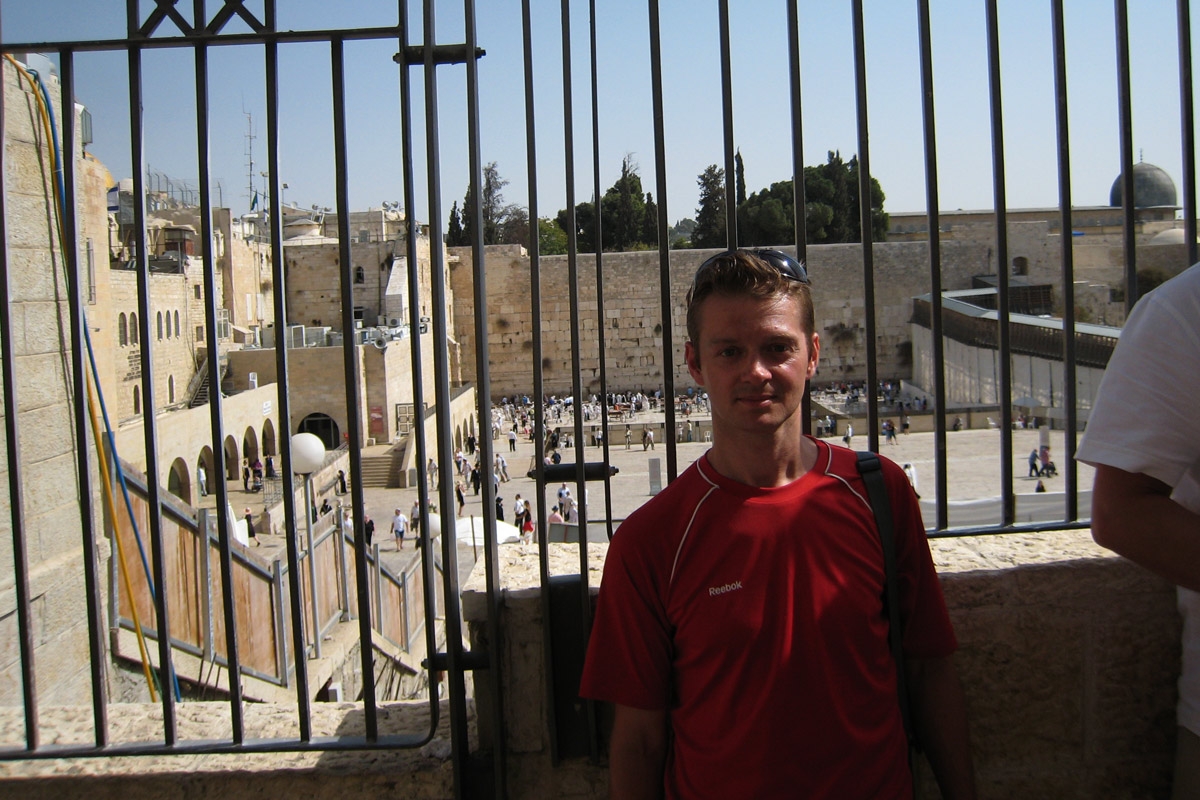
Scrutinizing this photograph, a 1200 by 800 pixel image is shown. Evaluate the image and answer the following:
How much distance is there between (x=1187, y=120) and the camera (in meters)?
1.67

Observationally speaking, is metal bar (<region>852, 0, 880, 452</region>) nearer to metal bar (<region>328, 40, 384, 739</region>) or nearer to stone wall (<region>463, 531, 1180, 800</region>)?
stone wall (<region>463, 531, 1180, 800</region>)

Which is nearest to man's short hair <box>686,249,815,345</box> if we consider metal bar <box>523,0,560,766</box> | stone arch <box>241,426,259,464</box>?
metal bar <box>523,0,560,766</box>

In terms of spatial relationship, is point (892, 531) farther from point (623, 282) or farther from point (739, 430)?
point (623, 282)

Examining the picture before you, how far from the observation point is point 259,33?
1530mm

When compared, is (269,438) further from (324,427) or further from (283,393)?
(283,393)

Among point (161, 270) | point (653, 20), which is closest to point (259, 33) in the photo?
point (653, 20)

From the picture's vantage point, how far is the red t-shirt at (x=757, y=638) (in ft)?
3.60

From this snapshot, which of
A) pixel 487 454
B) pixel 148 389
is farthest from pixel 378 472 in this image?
pixel 487 454

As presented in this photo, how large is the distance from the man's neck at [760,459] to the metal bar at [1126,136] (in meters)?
0.84

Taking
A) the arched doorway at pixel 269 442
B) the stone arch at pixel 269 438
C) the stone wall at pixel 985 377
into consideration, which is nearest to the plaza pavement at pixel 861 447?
the stone wall at pixel 985 377

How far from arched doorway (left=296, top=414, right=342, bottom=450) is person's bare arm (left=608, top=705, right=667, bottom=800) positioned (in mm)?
20704

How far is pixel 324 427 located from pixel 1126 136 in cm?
2125

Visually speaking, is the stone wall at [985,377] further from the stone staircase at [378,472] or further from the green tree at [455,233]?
the green tree at [455,233]

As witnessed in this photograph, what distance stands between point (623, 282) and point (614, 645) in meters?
30.4
